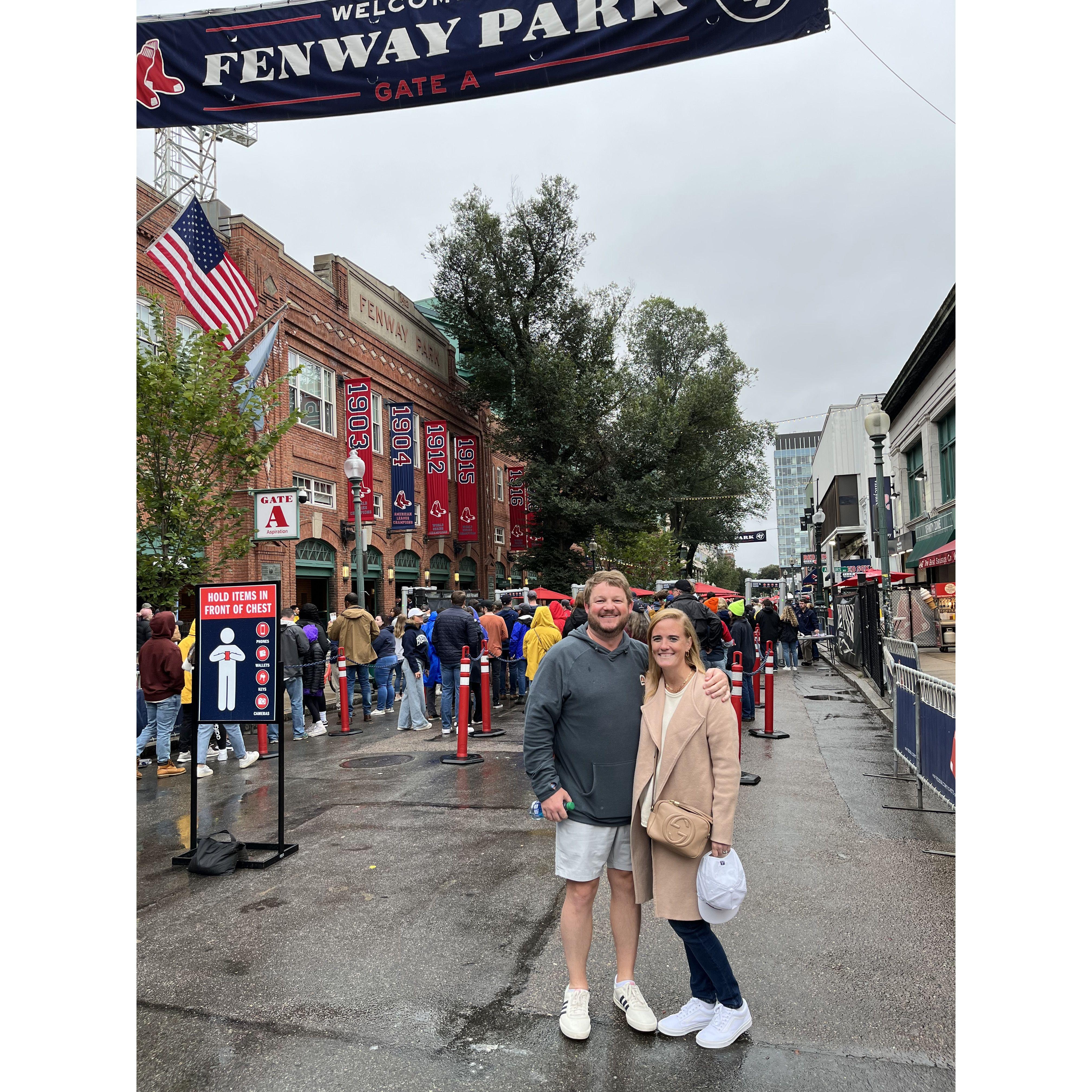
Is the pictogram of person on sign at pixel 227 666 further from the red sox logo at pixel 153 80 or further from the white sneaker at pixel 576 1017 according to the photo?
the white sneaker at pixel 576 1017

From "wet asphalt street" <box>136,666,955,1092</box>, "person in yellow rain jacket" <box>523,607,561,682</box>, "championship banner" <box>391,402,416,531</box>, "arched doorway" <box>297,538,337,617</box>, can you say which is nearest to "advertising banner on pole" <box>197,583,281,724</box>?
"wet asphalt street" <box>136,666,955,1092</box>

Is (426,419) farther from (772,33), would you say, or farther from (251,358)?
(772,33)

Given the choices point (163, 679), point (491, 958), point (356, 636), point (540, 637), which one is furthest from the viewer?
point (356, 636)

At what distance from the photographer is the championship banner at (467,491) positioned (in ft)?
111

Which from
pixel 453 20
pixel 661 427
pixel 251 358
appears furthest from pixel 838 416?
pixel 453 20

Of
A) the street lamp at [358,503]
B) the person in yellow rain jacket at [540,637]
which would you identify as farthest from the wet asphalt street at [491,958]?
the street lamp at [358,503]

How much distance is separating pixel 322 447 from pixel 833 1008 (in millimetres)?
23188

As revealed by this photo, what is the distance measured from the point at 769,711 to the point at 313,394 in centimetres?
1844

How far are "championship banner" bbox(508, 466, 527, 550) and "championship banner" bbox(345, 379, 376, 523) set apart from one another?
1130cm

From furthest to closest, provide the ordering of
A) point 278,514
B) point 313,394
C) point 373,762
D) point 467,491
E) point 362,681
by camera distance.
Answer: point 467,491 < point 313,394 < point 278,514 < point 362,681 < point 373,762

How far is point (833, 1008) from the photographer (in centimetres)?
368

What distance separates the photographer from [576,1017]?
3.46 m

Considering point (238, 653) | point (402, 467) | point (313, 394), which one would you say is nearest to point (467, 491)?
point (402, 467)

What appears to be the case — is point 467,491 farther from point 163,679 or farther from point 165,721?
point 163,679
